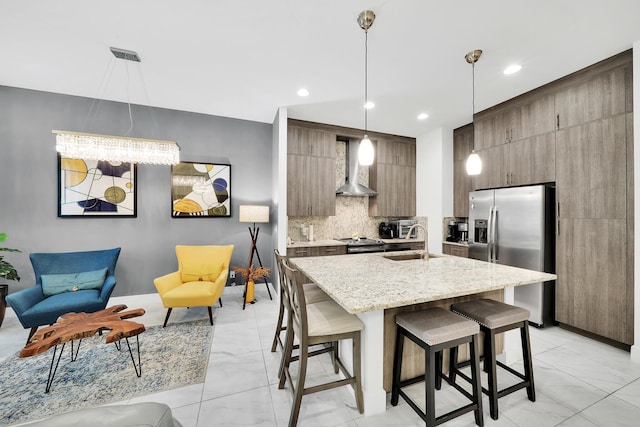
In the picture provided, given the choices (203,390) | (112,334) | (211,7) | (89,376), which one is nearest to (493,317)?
(203,390)

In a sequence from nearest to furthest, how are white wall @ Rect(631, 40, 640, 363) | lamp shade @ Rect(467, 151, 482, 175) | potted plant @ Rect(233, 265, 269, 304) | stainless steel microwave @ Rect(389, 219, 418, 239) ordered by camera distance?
white wall @ Rect(631, 40, 640, 363) → lamp shade @ Rect(467, 151, 482, 175) → potted plant @ Rect(233, 265, 269, 304) → stainless steel microwave @ Rect(389, 219, 418, 239)

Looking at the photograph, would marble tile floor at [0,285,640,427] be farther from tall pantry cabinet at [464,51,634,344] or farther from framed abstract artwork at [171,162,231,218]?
framed abstract artwork at [171,162,231,218]

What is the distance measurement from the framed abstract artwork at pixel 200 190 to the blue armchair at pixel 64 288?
1.03 meters

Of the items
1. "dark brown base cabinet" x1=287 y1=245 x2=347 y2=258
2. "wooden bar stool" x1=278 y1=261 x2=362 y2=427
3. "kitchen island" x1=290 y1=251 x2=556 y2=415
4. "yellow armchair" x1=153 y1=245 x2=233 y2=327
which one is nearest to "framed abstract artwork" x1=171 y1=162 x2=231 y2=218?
"yellow armchair" x1=153 y1=245 x2=233 y2=327

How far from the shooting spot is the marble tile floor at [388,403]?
165 cm

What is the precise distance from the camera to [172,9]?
76.2 inches

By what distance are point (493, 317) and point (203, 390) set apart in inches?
85.3

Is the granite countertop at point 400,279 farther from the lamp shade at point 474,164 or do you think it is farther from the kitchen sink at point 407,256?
the lamp shade at point 474,164

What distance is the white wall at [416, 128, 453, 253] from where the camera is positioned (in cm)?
458

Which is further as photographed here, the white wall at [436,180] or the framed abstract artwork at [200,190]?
the white wall at [436,180]

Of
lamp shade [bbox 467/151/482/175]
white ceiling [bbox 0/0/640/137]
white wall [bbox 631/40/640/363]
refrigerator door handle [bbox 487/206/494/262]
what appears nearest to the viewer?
white ceiling [bbox 0/0/640/137]

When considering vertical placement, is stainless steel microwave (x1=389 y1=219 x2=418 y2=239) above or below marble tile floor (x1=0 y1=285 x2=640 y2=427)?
above

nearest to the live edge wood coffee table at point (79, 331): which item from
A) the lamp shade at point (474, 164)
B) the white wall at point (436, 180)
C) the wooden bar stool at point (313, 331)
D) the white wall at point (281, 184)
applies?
the wooden bar stool at point (313, 331)

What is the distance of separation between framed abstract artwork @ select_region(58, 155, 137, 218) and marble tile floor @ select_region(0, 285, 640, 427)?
1.56m
